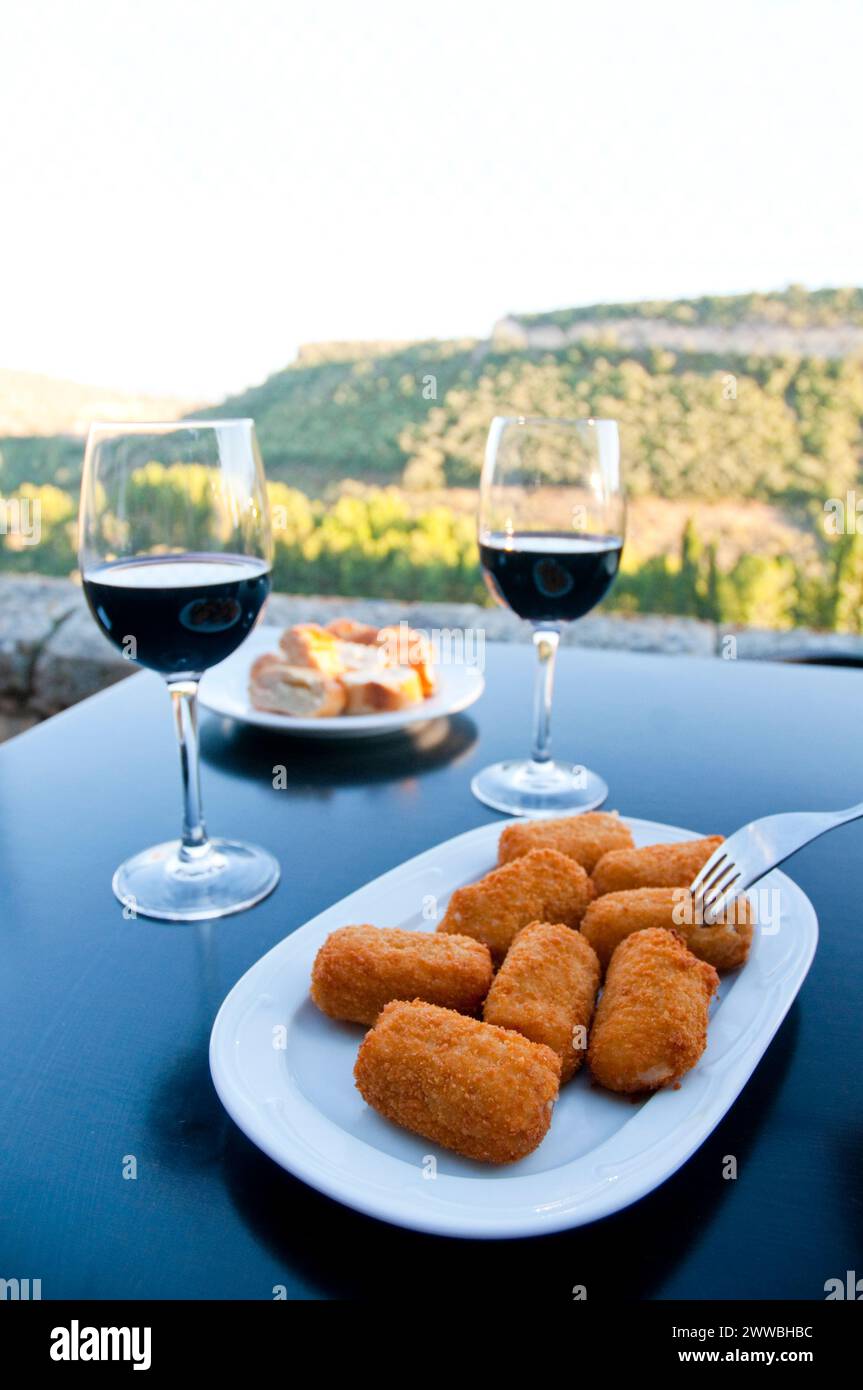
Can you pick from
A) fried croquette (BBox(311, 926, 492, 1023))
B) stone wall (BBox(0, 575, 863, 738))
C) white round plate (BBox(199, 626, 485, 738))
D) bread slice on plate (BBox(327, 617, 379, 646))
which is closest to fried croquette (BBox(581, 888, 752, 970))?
fried croquette (BBox(311, 926, 492, 1023))

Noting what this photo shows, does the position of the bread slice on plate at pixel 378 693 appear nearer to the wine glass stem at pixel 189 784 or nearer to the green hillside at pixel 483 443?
the wine glass stem at pixel 189 784

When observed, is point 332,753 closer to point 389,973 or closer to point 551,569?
point 551,569

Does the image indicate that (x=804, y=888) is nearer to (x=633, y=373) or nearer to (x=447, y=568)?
(x=447, y=568)

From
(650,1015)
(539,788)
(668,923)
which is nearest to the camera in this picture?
(650,1015)

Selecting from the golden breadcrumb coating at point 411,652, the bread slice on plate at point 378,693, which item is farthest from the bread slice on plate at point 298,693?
the golden breadcrumb coating at point 411,652

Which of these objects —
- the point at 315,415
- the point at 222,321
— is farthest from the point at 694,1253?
the point at 315,415

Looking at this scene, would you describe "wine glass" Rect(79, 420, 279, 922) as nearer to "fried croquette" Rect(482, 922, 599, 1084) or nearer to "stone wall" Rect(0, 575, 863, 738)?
"fried croquette" Rect(482, 922, 599, 1084)

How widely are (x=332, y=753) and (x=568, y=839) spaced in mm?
547

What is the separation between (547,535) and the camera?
1377 millimetres

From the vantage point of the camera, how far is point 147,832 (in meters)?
1.24

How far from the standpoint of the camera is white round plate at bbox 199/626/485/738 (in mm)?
1515

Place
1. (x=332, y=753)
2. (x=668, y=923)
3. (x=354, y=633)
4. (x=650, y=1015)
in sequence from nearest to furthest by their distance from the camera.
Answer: (x=650, y=1015) < (x=668, y=923) < (x=332, y=753) < (x=354, y=633)

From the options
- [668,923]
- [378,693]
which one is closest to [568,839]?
[668,923]

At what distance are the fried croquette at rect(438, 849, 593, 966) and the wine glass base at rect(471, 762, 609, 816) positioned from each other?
0.28 m
